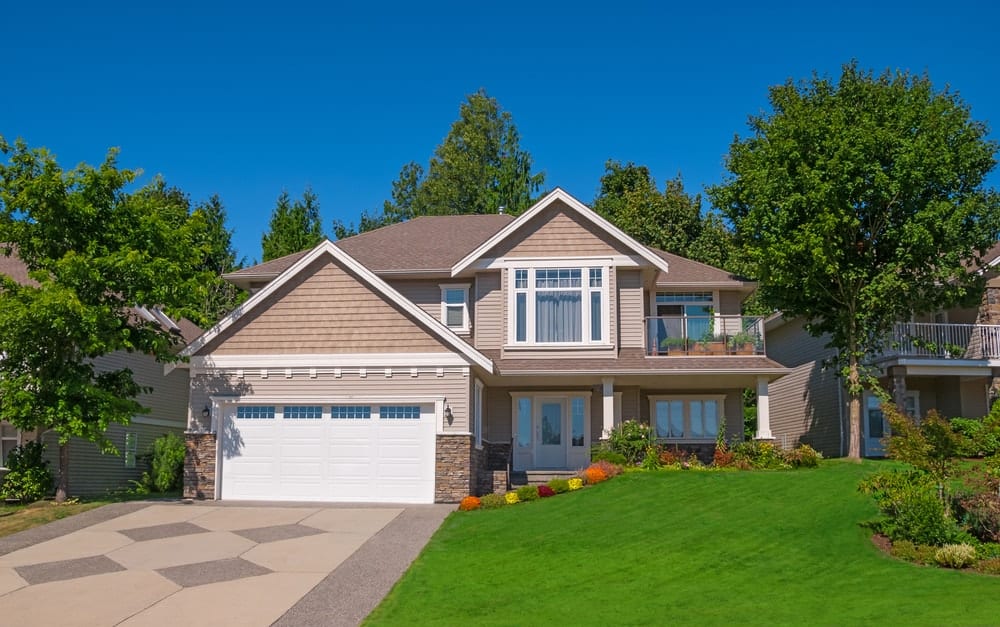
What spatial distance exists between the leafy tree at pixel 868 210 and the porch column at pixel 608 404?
202 inches

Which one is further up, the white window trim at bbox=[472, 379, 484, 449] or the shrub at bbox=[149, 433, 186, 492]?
the white window trim at bbox=[472, 379, 484, 449]

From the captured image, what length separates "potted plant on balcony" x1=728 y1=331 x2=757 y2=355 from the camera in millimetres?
24422

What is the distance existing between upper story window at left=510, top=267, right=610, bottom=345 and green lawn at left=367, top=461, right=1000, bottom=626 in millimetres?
5933

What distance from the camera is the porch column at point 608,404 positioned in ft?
76.7

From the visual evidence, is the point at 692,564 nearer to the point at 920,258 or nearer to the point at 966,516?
the point at 966,516

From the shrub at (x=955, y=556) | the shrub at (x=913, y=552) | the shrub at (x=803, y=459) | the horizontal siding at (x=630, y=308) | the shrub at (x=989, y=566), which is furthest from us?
the horizontal siding at (x=630, y=308)

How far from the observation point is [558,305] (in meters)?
24.7

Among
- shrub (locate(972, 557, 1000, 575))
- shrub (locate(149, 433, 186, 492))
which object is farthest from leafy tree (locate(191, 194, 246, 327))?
shrub (locate(972, 557, 1000, 575))

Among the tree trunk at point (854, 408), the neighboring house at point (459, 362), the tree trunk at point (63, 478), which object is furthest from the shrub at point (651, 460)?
the tree trunk at point (63, 478)

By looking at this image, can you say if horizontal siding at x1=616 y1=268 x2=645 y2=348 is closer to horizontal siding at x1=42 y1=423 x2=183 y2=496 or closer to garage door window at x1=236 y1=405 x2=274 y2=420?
garage door window at x1=236 y1=405 x2=274 y2=420

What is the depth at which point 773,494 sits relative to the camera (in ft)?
58.3

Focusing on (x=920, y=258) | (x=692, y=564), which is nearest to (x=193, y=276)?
(x=692, y=564)

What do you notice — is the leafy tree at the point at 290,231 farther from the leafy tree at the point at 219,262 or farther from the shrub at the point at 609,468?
the shrub at the point at 609,468

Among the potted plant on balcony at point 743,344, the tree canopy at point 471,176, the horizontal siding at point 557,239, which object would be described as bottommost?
the potted plant on balcony at point 743,344
